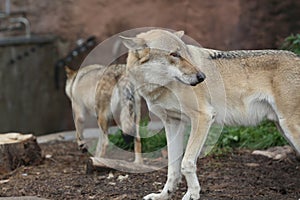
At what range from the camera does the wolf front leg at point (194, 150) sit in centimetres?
483

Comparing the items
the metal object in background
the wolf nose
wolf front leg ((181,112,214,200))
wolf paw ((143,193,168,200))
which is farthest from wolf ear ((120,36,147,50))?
the metal object in background

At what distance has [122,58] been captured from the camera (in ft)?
33.6

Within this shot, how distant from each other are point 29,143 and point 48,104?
439 cm

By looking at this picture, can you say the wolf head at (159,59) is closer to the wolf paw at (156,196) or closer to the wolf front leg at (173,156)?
the wolf front leg at (173,156)

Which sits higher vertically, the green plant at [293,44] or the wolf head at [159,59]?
the wolf head at [159,59]

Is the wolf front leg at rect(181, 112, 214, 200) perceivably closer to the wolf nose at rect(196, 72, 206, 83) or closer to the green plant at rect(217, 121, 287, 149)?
the wolf nose at rect(196, 72, 206, 83)

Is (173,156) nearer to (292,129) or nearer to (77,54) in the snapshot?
(292,129)

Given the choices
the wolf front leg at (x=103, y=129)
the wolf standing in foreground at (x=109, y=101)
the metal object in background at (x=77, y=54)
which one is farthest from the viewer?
the metal object in background at (x=77, y=54)

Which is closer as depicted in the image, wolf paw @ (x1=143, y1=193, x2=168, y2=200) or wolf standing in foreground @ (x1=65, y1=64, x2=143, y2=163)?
wolf paw @ (x1=143, y1=193, x2=168, y2=200)

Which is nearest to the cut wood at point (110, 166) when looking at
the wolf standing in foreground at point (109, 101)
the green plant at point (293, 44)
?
the wolf standing in foreground at point (109, 101)

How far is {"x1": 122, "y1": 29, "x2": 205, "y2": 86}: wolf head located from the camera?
4809mm

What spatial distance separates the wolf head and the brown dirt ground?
1.09m

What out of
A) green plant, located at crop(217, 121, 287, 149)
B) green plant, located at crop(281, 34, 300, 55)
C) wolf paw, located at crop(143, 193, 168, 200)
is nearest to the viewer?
wolf paw, located at crop(143, 193, 168, 200)

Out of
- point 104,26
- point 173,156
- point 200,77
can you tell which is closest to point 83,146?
point 173,156
